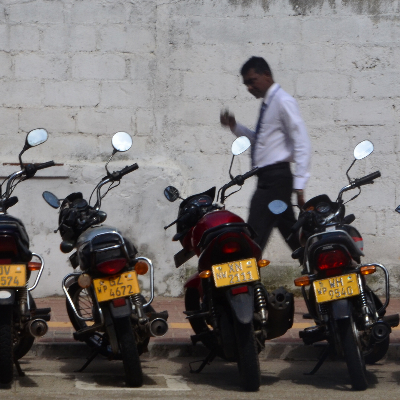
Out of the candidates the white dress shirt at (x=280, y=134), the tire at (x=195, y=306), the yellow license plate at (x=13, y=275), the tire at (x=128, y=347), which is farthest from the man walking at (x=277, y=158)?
the yellow license plate at (x=13, y=275)

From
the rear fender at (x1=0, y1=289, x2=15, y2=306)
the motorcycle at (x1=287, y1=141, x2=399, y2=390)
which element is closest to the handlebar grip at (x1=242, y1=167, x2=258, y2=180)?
the motorcycle at (x1=287, y1=141, x2=399, y2=390)

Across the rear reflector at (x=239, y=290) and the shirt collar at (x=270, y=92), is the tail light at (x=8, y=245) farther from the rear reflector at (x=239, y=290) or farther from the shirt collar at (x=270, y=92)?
the shirt collar at (x=270, y=92)

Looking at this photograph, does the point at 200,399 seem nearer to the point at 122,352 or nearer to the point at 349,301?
the point at 122,352

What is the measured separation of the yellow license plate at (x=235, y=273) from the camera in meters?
4.68

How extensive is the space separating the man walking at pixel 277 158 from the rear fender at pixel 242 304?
4.63 feet

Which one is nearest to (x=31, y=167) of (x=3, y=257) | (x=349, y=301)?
(x=3, y=257)

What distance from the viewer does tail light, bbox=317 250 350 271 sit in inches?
184

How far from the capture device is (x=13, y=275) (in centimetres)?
464

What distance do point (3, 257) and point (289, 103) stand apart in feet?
8.77

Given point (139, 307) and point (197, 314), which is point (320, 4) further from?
point (139, 307)

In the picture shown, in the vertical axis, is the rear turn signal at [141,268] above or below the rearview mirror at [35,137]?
below

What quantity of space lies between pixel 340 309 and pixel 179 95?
12.2 feet

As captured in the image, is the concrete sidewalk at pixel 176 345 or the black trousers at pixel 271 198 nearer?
the concrete sidewalk at pixel 176 345

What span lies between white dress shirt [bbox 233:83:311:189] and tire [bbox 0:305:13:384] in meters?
2.53
